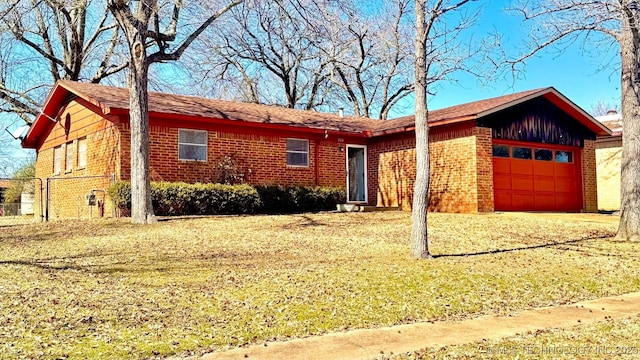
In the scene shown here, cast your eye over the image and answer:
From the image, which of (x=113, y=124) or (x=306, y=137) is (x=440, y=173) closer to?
(x=306, y=137)

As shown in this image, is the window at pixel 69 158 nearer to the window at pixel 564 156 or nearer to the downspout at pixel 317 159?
the downspout at pixel 317 159

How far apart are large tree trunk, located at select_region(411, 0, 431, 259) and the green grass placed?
0.37 m

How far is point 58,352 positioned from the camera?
14.6 ft

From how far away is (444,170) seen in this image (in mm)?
17203

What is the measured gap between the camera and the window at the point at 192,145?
16.3 metres

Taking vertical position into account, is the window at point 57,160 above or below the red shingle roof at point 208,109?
below

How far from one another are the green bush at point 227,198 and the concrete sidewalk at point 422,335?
34.0 ft

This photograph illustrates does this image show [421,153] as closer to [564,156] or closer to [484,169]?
[484,169]

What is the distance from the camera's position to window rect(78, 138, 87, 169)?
681 inches

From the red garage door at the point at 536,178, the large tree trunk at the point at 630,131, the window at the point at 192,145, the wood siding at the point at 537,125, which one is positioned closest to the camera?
the large tree trunk at the point at 630,131

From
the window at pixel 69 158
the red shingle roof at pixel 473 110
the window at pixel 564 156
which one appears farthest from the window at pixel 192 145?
the window at pixel 564 156

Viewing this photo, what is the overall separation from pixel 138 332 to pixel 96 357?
26.1 inches

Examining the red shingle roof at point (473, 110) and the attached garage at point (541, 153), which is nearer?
the red shingle roof at point (473, 110)

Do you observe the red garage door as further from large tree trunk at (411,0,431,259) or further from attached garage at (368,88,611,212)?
large tree trunk at (411,0,431,259)
